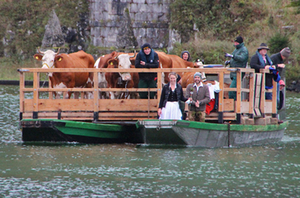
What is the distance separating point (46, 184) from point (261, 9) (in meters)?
32.5

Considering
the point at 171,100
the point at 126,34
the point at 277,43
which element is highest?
the point at 126,34

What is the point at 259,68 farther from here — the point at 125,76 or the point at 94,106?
the point at 94,106

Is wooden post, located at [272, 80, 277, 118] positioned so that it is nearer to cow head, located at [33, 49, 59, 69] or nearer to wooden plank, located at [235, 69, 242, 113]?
wooden plank, located at [235, 69, 242, 113]

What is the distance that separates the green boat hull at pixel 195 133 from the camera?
1330cm

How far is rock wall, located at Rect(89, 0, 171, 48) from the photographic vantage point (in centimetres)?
4112

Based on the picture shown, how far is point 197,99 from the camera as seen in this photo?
13.7 meters

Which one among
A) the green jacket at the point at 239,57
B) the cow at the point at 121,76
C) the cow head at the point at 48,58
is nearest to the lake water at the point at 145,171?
the green jacket at the point at 239,57

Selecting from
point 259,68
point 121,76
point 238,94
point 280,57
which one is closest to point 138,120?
point 238,94

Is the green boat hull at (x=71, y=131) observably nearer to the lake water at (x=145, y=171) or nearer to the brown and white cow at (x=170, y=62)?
the lake water at (x=145, y=171)

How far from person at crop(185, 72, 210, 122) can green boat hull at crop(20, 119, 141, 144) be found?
1858 mm

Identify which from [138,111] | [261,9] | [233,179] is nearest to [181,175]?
[233,179]

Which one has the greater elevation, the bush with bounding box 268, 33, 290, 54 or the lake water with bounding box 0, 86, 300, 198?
the bush with bounding box 268, 33, 290, 54

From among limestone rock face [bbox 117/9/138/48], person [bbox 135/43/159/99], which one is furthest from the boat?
limestone rock face [bbox 117/9/138/48]

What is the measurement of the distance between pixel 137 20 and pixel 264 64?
26.7m
